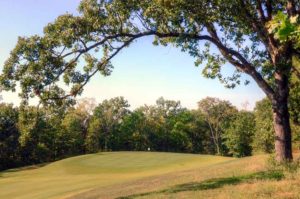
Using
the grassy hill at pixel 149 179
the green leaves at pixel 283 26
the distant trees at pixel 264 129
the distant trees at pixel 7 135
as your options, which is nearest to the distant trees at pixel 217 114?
the distant trees at pixel 264 129

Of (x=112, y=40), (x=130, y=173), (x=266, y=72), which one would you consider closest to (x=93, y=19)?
(x=112, y=40)

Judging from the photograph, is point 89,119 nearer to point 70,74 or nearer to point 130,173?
point 130,173

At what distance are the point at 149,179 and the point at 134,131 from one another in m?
→ 81.0

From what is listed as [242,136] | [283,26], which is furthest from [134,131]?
[283,26]

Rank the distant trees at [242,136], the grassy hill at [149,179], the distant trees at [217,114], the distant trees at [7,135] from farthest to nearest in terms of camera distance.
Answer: the distant trees at [217,114], the distant trees at [242,136], the distant trees at [7,135], the grassy hill at [149,179]

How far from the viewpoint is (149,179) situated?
1071 inches

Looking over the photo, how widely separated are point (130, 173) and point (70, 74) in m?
27.0

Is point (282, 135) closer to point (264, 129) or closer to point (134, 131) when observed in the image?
point (264, 129)

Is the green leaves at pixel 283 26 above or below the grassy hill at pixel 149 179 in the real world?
above

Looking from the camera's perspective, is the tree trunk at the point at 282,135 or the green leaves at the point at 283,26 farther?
the tree trunk at the point at 282,135

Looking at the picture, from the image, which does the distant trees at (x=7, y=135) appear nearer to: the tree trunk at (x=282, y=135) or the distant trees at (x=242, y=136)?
the distant trees at (x=242, y=136)

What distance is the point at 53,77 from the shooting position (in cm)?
1895

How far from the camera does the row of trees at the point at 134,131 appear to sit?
83000 millimetres

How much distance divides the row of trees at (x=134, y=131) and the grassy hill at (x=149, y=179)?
2385cm
